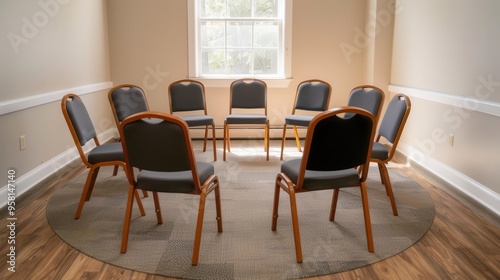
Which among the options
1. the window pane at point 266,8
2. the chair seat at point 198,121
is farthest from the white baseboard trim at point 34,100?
the window pane at point 266,8

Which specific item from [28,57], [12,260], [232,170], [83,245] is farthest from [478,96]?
[28,57]

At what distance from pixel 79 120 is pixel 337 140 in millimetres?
1799

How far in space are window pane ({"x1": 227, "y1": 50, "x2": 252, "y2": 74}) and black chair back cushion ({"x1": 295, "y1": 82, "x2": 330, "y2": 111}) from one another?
997 mm

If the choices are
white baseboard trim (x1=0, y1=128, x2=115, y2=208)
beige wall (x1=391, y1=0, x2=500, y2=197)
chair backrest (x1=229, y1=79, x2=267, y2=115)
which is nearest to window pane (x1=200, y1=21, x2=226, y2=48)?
chair backrest (x1=229, y1=79, x2=267, y2=115)

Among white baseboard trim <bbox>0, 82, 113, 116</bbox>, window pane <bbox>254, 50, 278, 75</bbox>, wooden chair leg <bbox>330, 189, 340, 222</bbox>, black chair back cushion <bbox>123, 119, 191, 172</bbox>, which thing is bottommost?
wooden chair leg <bbox>330, 189, 340, 222</bbox>

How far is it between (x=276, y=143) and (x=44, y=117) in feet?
9.09

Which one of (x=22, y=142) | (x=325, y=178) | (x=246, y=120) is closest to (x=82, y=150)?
(x=22, y=142)

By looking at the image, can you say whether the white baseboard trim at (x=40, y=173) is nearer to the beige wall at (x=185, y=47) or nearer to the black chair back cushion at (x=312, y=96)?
the beige wall at (x=185, y=47)

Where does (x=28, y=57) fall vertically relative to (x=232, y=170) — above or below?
above

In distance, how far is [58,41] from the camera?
4.01m

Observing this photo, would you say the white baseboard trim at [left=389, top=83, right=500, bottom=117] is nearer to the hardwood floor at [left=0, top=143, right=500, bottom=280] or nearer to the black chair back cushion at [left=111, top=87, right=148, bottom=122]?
the hardwood floor at [left=0, top=143, right=500, bottom=280]

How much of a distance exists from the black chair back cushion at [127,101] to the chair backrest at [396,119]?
85.4 inches

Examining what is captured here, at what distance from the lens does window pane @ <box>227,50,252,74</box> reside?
5.64 metres

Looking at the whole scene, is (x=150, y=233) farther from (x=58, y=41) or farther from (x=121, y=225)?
A: (x=58, y=41)
